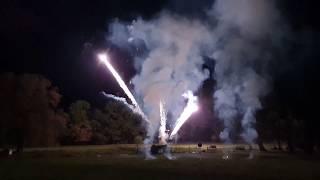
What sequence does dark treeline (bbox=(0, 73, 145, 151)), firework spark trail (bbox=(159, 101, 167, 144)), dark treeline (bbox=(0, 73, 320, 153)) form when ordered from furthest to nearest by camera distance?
dark treeline (bbox=(0, 73, 145, 151)) → dark treeline (bbox=(0, 73, 320, 153)) → firework spark trail (bbox=(159, 101, 167, 144))

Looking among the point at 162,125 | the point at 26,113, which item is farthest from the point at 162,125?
the point at 26,113

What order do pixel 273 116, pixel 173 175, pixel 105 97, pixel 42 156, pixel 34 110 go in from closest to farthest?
pixel 173 175
pixel 42 156
pixel 273 116
pixel 34 110
pixel 105 97

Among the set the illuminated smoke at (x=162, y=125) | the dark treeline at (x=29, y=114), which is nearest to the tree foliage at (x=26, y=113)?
the dark treeline at (x=29, y=114)

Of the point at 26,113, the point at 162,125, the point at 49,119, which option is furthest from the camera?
the point at 49,119

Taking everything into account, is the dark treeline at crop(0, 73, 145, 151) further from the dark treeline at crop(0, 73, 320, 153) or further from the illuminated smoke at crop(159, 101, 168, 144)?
the illuminated smoke at crop(159, 101, 168, 144)

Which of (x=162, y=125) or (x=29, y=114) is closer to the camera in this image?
(x=162, y=125)

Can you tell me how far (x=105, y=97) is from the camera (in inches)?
3755

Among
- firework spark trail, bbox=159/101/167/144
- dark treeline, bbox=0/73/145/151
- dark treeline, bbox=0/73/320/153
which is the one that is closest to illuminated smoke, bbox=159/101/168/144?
firework spark trail, bbox=159/101/167/144

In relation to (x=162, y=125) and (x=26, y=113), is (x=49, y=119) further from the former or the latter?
(x=162, y=125)

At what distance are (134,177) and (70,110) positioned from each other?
54.4 meters

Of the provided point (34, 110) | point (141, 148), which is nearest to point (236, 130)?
point (141, 148)

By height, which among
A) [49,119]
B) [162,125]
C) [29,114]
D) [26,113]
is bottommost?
[162,125]

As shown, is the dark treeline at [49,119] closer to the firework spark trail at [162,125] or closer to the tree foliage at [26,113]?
the tree foliage at [26,113]

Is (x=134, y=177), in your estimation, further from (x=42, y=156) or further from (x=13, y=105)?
(x=13, y=105)
